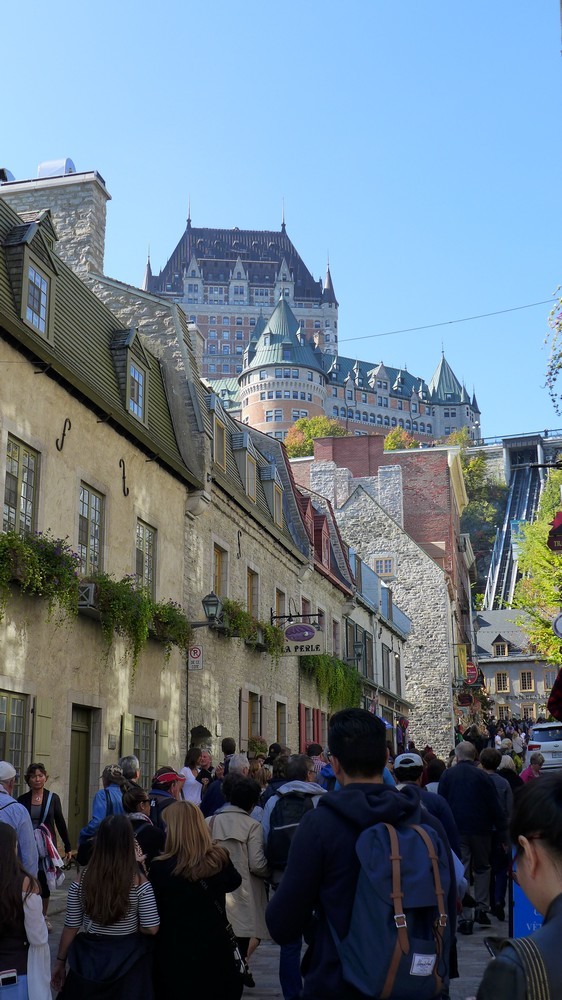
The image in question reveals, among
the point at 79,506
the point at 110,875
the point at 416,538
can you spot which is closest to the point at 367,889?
the point at 110,875

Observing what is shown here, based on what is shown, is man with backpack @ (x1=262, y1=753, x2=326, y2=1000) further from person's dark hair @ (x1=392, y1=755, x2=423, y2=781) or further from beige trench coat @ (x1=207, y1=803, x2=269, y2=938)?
person's dark hair @ (x1=392, y1=755, x2=423, y2=781)

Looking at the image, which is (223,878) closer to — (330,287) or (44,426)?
(44,426)

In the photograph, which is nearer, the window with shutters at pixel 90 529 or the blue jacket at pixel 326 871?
the blue jacket at pixel 326 871

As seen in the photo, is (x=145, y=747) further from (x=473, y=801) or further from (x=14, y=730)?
(x=473, y=801)

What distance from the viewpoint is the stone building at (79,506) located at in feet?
41.5

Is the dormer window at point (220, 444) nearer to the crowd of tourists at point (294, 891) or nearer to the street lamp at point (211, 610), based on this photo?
the street lamp at point (211, 610)

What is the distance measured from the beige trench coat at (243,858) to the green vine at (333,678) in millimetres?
17908

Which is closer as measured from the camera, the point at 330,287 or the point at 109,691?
the point at 109,691

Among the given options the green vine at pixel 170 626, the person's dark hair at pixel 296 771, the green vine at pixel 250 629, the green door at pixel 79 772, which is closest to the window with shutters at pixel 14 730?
the green door at pixel 79 772

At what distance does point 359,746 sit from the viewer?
12.5 ft

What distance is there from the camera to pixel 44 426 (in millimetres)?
13578

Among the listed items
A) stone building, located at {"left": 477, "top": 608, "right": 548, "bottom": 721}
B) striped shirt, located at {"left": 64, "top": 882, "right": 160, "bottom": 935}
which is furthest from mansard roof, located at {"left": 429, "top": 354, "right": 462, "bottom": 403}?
striped shirt, located at {"left": 64, "top": 882, "right": 160, "bottom": 935}

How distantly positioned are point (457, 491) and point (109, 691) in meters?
46.1

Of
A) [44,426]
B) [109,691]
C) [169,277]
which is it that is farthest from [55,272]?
[169,277]
